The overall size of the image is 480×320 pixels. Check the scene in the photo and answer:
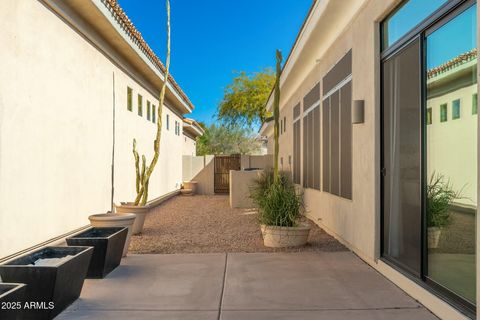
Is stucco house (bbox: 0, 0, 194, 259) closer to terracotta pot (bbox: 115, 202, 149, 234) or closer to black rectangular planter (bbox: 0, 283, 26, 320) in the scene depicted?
terracotta pot (bbox: 115, 202, 149, 234)

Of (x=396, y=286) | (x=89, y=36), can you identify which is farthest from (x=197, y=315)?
(x=89, y=36)

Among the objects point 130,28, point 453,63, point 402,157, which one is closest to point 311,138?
point 130,28

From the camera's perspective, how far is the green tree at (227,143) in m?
49.8

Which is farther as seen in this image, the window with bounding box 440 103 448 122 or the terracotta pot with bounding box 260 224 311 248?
the terracotta pot with bounding box 260 224 311 248

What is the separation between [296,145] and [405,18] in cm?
805

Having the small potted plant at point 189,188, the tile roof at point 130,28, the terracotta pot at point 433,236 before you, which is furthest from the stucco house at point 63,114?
the small potted plant at point 189,188

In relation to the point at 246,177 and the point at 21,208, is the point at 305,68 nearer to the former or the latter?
the point at 246,177

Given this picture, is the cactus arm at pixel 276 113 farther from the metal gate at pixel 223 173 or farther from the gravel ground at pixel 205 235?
the metal gate at pixel 223 173

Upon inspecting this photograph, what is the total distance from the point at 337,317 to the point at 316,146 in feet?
20.0

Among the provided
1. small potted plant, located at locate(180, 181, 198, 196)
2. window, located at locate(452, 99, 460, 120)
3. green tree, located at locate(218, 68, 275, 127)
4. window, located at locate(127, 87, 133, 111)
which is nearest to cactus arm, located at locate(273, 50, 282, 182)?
window, located at locate(452, 99, 460, 120)

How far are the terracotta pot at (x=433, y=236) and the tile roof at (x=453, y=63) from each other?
51.2 inches

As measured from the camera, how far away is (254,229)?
29.7 feet

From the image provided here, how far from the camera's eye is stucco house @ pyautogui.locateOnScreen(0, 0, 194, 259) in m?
5.33

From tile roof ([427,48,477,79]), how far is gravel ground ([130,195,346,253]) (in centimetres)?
351
